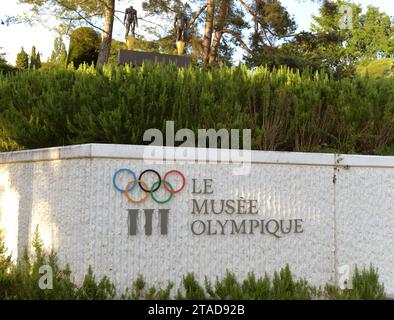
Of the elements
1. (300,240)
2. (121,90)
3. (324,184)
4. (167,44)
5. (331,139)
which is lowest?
(300,240)

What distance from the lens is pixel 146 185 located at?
768 cm

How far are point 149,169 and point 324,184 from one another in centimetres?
278

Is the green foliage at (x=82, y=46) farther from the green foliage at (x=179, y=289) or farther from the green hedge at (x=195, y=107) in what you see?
the green foliage at (x=179, y=289)

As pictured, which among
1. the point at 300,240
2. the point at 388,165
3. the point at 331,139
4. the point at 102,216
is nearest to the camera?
the point at 102,216

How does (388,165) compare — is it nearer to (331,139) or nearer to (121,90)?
(331,139)

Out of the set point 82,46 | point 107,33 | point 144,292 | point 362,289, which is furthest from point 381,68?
point 144,292

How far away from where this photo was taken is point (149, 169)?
7.73 m

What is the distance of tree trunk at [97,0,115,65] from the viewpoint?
69.3 feet

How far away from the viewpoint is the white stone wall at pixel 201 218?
7.46 metres

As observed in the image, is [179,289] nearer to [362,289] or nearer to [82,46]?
[362,289]

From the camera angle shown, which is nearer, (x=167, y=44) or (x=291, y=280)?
(x=291, y=280)

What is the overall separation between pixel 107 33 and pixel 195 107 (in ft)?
43.8
